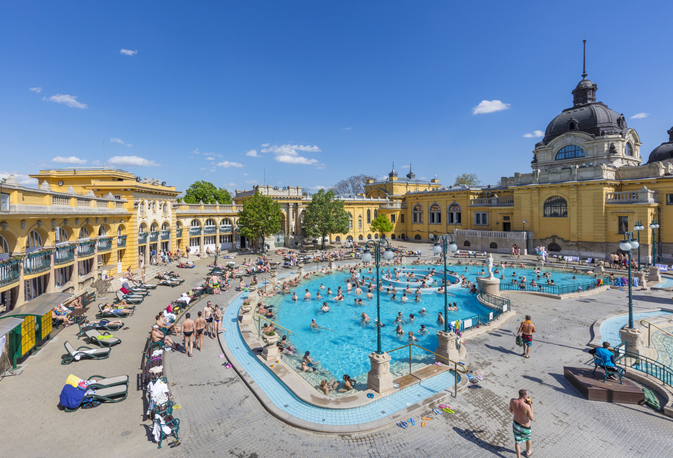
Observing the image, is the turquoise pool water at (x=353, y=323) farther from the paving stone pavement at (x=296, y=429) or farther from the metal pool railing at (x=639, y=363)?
the metal pool railing at (x=639, y=363)

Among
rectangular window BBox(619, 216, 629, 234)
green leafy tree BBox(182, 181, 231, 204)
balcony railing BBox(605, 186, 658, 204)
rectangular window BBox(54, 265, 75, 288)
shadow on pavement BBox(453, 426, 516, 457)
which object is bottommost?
Result: shadow on pavement BBox(453, 426, 516, 457)

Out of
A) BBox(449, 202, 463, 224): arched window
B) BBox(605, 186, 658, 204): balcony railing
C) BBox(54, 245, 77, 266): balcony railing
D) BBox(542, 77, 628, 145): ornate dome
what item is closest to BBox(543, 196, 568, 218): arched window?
BBox(605, 186, 658, 204): balcony railing

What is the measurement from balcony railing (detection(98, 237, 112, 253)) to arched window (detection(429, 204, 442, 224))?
144 ft

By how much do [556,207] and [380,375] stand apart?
120 ft

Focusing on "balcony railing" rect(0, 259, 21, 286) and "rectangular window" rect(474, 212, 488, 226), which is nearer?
"balcony railing" rect(0, 259, 21, 286)

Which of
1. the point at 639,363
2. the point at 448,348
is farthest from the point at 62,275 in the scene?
the point at 639,363

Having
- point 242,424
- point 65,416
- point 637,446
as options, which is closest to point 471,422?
point 637,446

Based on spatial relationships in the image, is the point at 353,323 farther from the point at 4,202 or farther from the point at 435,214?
the point at 435,214

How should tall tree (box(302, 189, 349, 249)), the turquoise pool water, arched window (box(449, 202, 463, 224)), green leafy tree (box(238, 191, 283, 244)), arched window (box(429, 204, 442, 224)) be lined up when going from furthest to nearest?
arched window (box(429, 204, 442, 224)) < arched window (box(449, 202, 463, 224)) < tall tree (box(302, 189, 349, 249)) < green leafy tree (box(238, 191, 283, 244)) < the turquoise pool water

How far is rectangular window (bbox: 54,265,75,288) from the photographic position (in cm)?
1789

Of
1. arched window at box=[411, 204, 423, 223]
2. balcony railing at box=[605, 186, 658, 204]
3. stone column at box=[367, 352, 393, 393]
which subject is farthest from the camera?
arched window at box=[411, 204, 423, 223]

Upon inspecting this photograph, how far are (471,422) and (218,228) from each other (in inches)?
1501

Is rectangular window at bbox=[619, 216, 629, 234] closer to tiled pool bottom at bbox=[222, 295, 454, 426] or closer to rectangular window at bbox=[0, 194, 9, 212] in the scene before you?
tiled pool bottom at bbox=[222, 295, 454, 426]

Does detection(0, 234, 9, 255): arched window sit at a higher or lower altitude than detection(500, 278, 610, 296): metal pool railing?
higher
